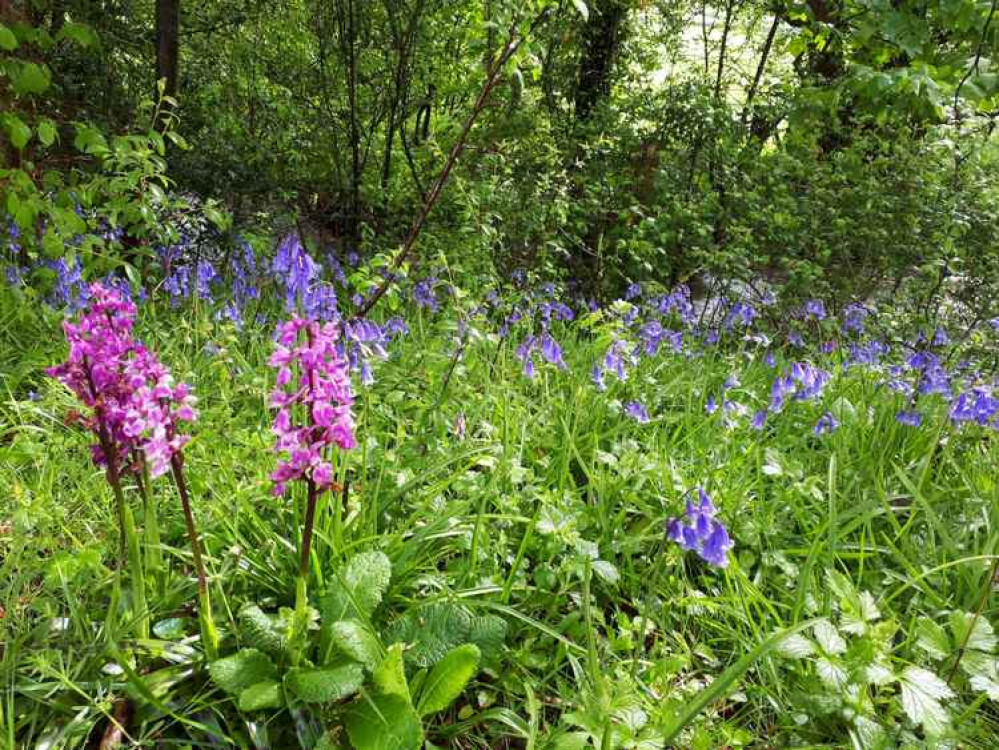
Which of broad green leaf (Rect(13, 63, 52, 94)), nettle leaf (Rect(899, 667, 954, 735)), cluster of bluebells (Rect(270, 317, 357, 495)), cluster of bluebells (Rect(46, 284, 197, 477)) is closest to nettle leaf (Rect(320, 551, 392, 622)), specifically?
cluster of bluebells (Rect(270, 317, 357, 495))

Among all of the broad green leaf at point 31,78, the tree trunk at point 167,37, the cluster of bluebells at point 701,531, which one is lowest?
the cluster of bluebells at point 701,531

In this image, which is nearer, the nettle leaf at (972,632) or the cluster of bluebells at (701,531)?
the cluster of bluebells at (701,531)

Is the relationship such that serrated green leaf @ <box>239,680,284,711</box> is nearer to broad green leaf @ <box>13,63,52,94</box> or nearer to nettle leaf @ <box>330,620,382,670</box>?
nettle leaf @ <box>330,620,382,670</box>

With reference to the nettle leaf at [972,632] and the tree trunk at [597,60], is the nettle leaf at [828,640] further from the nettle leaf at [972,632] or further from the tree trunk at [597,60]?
the tree trunk at [597,60]

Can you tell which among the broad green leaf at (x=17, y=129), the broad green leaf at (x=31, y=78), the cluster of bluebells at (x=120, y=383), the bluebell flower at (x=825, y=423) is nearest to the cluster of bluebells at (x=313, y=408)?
the cluster of bluebells at (x=120, y=383)

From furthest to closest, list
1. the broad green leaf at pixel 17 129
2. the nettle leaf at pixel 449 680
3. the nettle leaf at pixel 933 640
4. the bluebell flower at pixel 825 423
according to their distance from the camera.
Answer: the bluebell flower at pixel 825 423, the broad green leaf at pixel 17 129, the nettle leaf at pixel 933 640, the nettle leaf at pixel 449 680

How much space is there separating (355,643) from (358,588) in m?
0.18

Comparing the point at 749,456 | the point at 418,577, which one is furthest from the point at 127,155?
the point at 749,456

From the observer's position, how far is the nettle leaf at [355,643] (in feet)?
4.85

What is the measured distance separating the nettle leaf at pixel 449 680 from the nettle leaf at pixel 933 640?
1106 millimetres

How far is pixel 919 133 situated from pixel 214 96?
641 cm

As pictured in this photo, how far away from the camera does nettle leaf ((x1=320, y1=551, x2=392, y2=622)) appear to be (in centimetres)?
162

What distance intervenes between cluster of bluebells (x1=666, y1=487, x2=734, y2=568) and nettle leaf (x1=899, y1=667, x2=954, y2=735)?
1.48 ft

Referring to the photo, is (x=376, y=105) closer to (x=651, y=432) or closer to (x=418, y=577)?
(x=651, y=432)
